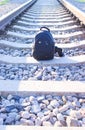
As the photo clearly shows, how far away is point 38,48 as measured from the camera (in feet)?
14.1

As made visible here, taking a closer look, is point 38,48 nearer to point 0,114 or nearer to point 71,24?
point 0,114

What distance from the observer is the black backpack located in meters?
4.21

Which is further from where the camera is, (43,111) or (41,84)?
(41,84)

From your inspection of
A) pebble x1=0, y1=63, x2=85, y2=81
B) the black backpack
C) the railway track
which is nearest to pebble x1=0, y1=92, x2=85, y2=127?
the railway track

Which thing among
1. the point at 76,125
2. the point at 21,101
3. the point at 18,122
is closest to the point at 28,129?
the point at 18,122

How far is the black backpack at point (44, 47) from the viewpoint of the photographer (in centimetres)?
421

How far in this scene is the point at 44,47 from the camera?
169 inches

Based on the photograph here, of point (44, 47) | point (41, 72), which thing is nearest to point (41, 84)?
point (41, 72)

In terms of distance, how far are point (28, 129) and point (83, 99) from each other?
2.61 ft

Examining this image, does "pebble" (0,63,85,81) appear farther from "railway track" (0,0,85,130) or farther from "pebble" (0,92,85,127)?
"pebble" (0,92,85,127)

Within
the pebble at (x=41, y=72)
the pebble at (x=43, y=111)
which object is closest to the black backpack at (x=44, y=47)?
the pebble at (x=41, y=72)

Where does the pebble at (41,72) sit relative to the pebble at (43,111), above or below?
below

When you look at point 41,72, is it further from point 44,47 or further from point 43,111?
point 43,111

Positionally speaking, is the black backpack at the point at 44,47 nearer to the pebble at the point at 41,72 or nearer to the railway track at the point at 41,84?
the railway track at the point at 41,84
